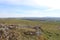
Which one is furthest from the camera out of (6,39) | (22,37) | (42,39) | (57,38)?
(57,38)

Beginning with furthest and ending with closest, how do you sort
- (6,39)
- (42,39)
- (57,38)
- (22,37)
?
(57,38)
(42,39)
(22,37)
(6,39)

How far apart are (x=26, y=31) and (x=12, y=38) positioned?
5554mm

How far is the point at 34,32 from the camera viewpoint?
98.4 feet

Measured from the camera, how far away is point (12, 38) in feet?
82.7

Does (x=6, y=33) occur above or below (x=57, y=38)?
above

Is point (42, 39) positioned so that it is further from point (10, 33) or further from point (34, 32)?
point (10, 33)

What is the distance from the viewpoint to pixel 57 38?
35.1 meters

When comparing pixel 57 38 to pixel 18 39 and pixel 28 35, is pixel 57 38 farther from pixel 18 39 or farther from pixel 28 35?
pixel 18 39

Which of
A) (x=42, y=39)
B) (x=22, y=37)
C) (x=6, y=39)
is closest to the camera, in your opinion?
(x=6, y=39)

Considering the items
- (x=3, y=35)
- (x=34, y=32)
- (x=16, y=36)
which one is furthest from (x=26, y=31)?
(x=3, y=35)

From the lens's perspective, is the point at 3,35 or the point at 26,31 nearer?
the point at 3,35

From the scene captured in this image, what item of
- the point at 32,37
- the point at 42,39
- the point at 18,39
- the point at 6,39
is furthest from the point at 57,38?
the point at 6,39

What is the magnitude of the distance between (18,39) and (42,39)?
571cm

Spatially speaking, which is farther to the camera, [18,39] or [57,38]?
[57,38]
